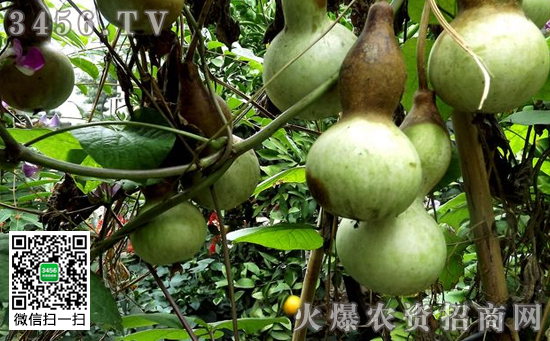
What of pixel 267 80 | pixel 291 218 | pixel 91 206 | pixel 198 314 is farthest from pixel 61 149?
pixel 198 314

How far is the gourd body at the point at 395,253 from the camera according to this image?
1.66ft

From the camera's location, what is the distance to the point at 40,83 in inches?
26.6

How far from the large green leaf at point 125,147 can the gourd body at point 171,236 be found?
75 mm

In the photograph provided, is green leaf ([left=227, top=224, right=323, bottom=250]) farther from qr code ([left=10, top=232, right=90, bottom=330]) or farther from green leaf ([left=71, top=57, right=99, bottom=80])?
green leaf ([left=71, top=57, right=99, bottom=80])

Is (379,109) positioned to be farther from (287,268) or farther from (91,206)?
(287,268)

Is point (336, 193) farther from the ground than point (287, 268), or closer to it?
closer to it

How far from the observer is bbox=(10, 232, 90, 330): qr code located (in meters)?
0.65

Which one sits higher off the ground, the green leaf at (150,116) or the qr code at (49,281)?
the green leaf at (150,116)

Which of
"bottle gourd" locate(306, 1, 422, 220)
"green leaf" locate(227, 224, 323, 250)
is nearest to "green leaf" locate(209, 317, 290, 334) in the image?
"green leaf" locate(227, 224, 323, 250)

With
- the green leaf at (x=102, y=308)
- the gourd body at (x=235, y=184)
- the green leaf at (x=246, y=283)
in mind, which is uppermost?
the green leaf at (x=246, y=283)

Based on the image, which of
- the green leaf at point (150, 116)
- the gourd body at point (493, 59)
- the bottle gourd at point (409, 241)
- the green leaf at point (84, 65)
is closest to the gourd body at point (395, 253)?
the bottle gourd at point (409, 241)

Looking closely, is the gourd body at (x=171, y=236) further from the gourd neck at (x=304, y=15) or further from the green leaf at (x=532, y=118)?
the green leaf at (x=532, y=118)

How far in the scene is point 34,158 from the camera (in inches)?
20.6

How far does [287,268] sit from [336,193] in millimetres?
2180
